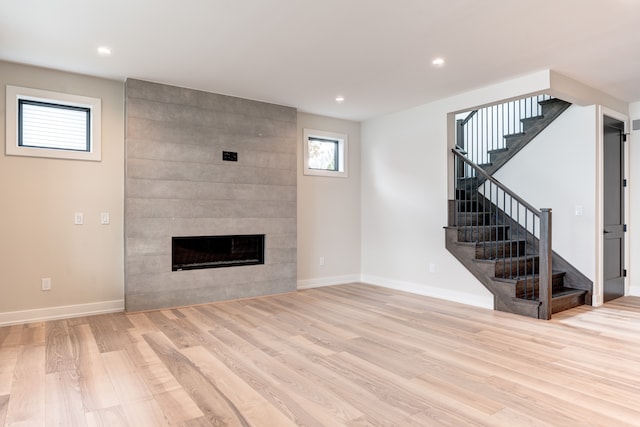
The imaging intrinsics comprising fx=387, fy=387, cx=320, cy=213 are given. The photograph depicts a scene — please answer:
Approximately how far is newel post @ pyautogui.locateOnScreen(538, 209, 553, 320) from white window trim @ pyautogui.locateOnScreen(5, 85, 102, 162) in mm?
5124

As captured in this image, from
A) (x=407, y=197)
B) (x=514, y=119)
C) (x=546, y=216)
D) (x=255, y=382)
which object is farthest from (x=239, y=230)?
(x=514, y=119)

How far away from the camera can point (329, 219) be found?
6.42 m

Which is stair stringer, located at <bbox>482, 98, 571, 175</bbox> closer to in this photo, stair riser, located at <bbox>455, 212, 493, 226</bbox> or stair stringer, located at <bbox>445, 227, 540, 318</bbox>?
stair riser, located at <bbox>455, 212, 493, 226</bbox>

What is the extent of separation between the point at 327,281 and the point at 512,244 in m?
2.83

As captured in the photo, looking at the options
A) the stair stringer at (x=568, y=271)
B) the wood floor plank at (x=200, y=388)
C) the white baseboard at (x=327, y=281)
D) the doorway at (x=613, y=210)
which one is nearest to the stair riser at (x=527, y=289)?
the stair stringer at (x=568, y=271)

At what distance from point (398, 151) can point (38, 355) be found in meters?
5.04

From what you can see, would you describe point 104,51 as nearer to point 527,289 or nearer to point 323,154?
point 323,154

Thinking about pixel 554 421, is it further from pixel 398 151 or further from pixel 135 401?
pixel 398 151

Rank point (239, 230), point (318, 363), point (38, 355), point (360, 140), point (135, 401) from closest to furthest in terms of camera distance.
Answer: point (135, 401)
point (318, 363)
point (38, 355)
point (239, 230)
point (360, 140)

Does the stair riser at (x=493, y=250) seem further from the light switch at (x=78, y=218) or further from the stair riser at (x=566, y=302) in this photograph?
the light switch at (x=78, y=218)

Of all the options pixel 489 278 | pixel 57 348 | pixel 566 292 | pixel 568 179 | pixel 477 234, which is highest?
pixel 568 179

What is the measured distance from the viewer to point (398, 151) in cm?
605

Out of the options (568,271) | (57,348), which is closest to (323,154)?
(568,271)

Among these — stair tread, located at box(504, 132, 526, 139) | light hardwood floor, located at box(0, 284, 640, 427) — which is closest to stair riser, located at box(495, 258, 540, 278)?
light hardwood floor, located at box(0, 284, 640, 427)
